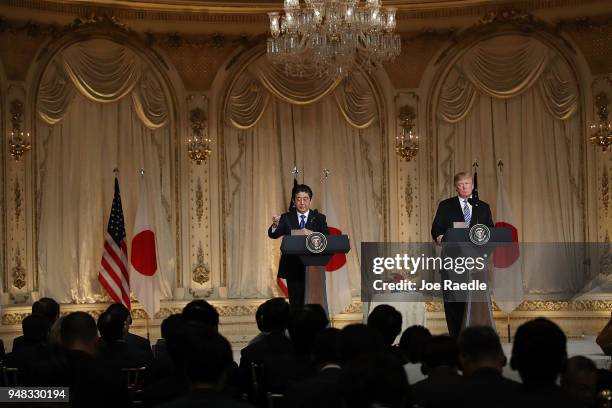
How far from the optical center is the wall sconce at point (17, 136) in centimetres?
1152

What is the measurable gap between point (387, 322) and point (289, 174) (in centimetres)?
760

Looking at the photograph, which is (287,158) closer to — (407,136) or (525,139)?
(407,136)

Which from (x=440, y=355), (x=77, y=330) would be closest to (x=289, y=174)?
(x=77, y=330)

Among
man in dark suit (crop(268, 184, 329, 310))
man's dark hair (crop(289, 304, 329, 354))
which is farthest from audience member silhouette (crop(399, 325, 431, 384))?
man in dark suit (crop(268, 184, 329, 310))

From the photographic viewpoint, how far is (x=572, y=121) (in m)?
12.2

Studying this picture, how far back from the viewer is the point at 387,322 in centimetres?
530

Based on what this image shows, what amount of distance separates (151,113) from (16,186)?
182cm

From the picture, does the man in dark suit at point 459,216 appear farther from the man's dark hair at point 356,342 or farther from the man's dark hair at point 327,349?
the man's dark hair at point 356,342

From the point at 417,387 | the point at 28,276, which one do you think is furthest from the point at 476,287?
the point at 28,276

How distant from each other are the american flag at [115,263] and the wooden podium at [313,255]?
3.72 meters

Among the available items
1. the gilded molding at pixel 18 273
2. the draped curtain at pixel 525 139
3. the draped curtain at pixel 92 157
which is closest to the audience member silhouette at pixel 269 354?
the gilded molding at pixel 18 273

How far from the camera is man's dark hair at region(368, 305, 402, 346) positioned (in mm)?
5281

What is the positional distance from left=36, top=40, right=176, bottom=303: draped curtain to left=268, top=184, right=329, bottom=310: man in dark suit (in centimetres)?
355

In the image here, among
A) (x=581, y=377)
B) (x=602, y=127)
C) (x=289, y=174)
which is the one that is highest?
(x=602, y=127)
